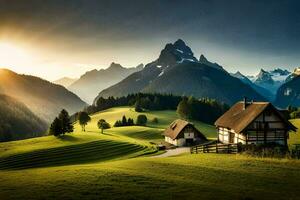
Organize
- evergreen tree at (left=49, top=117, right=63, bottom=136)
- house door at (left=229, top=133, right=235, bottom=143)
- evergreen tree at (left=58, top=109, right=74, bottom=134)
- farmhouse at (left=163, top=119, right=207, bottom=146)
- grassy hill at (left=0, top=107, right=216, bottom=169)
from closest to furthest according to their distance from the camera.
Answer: grassy hill at (left=0, top=107, right=216, bottom=169)
house door at (left=229, top=133, right=235, bottom=143)
evergreen tree at (left=49, top=117, right=63, bottom=136)
evergreen tree at (left=58, top=109, right=74, bottom=134)
farmhouse at (left=163, top=119, right=207, bottom=146)

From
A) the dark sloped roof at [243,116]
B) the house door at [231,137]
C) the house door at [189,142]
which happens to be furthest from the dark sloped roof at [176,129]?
the house door at [231,137]

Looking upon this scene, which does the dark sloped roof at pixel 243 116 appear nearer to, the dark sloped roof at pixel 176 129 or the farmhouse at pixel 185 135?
the farmhouse at pixel 185 135

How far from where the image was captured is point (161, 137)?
11369 cm

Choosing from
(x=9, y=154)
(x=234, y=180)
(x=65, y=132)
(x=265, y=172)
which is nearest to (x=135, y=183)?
(x=234, y=180)

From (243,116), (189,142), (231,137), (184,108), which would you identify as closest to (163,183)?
(243,116)

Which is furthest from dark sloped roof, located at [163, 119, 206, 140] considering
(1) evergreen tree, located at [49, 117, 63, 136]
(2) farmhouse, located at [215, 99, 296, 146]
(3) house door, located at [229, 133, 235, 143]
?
(1) evergreen tree, located at [49, 117, 63, 136]

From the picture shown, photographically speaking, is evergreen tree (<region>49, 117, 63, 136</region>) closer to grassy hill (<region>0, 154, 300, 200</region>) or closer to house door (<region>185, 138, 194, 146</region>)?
house door (<region>185, 138, 194, 146</region>)

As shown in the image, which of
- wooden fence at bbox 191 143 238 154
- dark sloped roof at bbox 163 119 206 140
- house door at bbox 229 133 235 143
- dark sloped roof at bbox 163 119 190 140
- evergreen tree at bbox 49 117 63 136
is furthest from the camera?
dark sloped roof at bbox 163 119 190 140

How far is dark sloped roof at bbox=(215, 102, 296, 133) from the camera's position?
65.8 meters

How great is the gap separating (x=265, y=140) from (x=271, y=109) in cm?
612

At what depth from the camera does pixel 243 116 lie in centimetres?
6925

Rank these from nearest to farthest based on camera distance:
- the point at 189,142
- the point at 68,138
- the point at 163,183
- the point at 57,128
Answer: the point at 163,183, the point at 68,138, the point at 57,128, the point at 189,142

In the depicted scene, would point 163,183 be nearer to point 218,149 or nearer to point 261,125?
point 218,149

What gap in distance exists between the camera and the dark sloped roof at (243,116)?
6581 cm
